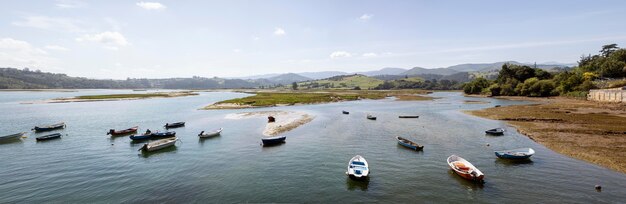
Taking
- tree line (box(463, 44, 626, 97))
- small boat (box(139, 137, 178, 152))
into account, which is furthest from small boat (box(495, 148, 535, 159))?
tree line (box(463, 44, 626, 97))

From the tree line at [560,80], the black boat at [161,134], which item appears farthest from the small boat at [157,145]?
the tree line at [560,80]

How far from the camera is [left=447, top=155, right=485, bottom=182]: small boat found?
28.5 meters

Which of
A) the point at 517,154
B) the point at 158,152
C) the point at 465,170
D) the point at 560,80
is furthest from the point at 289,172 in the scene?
the point at 560,80

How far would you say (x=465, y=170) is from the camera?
98.0 feet

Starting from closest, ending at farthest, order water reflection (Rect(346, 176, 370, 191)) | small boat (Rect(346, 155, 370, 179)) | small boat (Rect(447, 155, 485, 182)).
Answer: water reflection (Rect(346, 176, 370, 191)), small boat (Rect(447, 155, 485, 182)), small boat (Rect(346, 155, 370, 179))

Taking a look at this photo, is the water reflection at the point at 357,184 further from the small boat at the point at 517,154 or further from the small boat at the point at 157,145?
the small boat at the point at 157,145

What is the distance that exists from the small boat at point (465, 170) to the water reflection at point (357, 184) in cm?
875

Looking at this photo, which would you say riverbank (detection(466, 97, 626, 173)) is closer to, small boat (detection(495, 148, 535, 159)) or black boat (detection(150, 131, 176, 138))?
small boat (detection(495, 148, 535, 159))

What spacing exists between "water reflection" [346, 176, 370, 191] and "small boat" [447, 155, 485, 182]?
345 inches

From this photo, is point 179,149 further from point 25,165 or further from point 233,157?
point 25,165

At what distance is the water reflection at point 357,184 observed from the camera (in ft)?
91.9

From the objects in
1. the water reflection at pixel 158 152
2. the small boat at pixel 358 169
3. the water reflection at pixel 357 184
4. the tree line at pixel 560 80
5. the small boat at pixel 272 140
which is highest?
the tree line at pixel 560 80

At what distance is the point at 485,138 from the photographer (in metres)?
49.5

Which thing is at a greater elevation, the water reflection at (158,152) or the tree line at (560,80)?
the tree line at (560,80)
